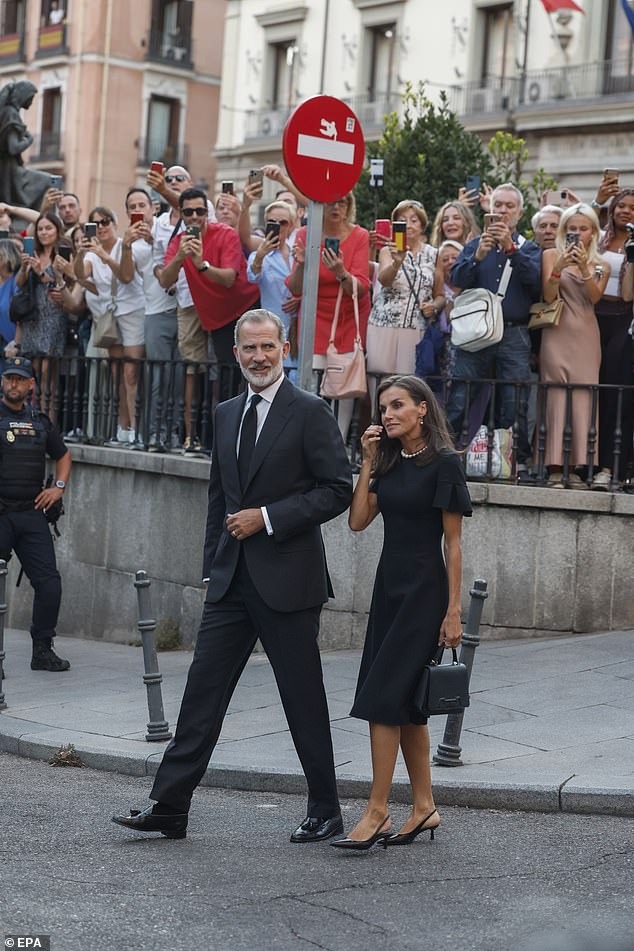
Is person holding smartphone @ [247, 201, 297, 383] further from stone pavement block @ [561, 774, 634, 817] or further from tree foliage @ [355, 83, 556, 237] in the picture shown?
tree foliage @ [355, 83, 556, 237]

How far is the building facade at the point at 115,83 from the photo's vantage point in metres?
48.0

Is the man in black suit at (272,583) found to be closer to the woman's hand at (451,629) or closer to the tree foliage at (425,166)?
the woman's hand at (451,629)

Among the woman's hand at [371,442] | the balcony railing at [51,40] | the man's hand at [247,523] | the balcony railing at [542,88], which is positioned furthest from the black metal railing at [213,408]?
the balcony railing at [51,40]

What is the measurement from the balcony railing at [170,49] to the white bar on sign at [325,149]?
42.7 meters

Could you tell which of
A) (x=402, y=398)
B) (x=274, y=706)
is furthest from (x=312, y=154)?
(x=274, y=706)

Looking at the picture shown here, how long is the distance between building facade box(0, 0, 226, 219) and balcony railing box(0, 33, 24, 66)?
0.11 feet

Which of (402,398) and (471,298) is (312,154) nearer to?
(471,298)

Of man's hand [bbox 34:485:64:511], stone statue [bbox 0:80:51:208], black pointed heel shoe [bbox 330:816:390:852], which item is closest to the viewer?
black pointed heel shoe [bbox 330:816:390:852]

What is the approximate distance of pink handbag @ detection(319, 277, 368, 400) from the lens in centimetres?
1026

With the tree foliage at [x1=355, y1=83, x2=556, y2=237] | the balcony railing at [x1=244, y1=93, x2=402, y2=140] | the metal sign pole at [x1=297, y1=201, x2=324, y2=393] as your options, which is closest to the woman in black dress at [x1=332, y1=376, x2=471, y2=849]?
the metal sign pole at [x1=297, y1=201, x2=324, y2=393]

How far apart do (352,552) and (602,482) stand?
1.79 m

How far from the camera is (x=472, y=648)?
24.6ft

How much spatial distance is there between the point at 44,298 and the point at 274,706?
5130 millimetres

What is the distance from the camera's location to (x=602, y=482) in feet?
32.8
